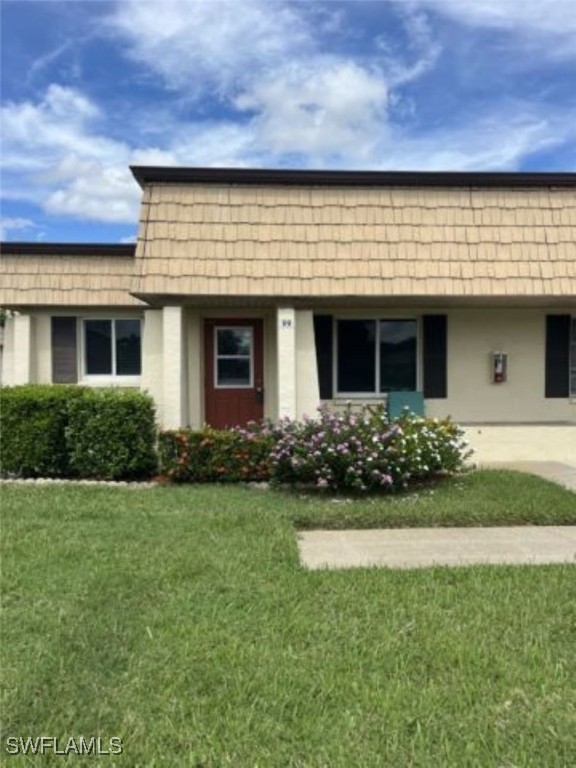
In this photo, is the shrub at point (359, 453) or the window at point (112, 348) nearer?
the shrub at point (359, 453)

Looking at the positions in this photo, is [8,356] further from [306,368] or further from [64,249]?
[306,368]

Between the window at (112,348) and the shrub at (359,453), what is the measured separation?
20.6 ft

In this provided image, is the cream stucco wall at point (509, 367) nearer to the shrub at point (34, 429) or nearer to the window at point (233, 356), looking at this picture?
the window at point (233, 356)

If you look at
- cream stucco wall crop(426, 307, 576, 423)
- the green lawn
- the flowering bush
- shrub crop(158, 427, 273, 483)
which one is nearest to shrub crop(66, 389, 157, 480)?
the flowering bush

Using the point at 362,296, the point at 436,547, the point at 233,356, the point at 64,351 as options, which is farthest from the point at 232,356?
the point at 436,547

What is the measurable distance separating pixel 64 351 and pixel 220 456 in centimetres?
634

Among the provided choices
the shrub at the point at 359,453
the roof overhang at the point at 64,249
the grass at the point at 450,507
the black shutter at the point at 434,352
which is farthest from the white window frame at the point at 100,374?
the grass at the point at 450,507

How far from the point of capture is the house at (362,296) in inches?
427

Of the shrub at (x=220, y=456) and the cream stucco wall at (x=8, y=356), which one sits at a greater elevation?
the cream stucco wall at (x=8, y=356)

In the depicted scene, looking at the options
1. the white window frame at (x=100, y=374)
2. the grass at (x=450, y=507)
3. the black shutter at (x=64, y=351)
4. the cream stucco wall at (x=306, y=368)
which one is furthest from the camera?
the white window frame at (x=100, y=374)

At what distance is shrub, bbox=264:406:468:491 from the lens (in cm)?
878

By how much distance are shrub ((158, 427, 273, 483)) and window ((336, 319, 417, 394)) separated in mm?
2939

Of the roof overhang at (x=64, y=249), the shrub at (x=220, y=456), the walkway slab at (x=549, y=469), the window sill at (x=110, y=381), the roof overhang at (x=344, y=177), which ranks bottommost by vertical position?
the walkway slab at (x=549, y=469)

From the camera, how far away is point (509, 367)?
12.3 m
